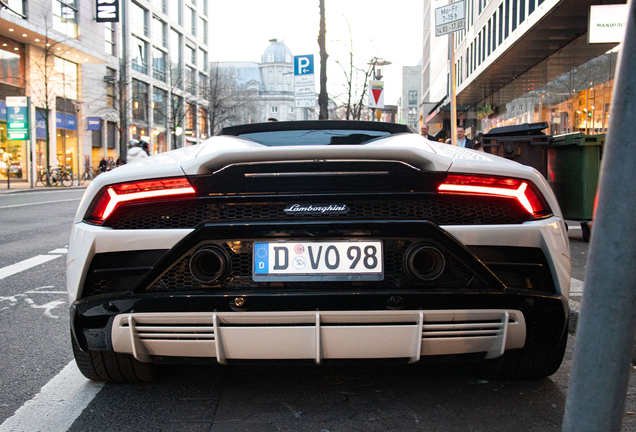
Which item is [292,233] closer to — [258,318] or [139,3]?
[258,318]

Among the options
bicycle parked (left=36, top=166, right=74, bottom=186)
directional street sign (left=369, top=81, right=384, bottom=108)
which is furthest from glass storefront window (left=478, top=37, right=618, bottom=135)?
bicycle parked (left=36, top=166, right=74, bottom=186)

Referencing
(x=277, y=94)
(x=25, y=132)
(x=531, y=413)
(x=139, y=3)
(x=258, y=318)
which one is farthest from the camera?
(x=277, y=94)

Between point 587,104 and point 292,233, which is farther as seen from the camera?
point 587,104

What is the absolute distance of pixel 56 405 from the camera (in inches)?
97.3

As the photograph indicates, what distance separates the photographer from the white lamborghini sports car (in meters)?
2.18

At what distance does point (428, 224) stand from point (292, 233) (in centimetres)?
51

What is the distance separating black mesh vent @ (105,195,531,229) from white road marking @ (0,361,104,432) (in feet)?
2.56

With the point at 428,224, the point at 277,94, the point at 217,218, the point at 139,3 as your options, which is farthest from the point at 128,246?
the point at 277,94

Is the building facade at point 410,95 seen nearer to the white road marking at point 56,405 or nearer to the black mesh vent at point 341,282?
the white road marking at point 56,405

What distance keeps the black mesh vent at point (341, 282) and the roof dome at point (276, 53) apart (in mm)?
138531

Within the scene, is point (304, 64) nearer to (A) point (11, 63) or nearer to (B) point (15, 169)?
(B) point (15, 169)

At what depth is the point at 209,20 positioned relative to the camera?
2810 inches

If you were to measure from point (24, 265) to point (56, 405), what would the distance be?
4218 mm

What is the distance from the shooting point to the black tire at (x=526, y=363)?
2.57 meters
